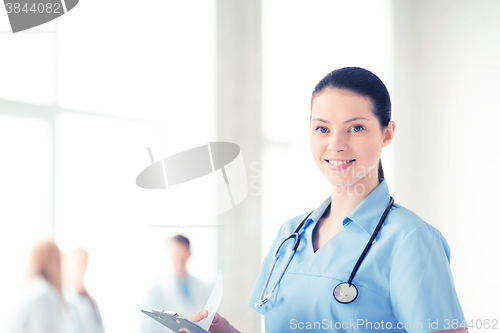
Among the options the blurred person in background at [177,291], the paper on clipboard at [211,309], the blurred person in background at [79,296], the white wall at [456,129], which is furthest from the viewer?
the white wall at [456,129]

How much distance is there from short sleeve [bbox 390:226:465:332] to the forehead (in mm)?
309

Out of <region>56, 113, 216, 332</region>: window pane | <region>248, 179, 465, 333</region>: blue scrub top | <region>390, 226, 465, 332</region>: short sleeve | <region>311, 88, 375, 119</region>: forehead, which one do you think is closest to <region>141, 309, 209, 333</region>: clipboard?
<region>248, 179, 465, 333</region>: blue scrub top

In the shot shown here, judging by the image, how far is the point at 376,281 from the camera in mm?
878

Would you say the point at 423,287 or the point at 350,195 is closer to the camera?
the point at 423,287

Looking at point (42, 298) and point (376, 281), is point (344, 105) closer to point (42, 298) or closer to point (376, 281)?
point (376, 281)

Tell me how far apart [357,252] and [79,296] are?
0.75 m

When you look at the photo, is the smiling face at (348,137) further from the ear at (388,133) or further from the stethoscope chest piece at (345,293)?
the stethoscope chest piece at (345,293)

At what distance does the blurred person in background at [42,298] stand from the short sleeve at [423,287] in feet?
2.71

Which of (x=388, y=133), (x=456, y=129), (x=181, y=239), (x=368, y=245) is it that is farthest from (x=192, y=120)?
(x=456, y=129)

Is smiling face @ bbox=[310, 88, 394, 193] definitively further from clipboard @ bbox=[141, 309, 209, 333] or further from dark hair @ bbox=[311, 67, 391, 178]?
clipboard @ bbox=[141, 309, 209, 333]

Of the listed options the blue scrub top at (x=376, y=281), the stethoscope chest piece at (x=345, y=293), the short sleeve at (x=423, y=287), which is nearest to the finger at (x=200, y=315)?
the blue scrub top at (x=376, y=281)

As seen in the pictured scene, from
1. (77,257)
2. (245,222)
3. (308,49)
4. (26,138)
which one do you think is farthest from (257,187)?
(26,138)

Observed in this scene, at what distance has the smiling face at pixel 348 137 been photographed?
99 centimetres

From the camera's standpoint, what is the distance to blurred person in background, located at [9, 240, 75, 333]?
1.01m
